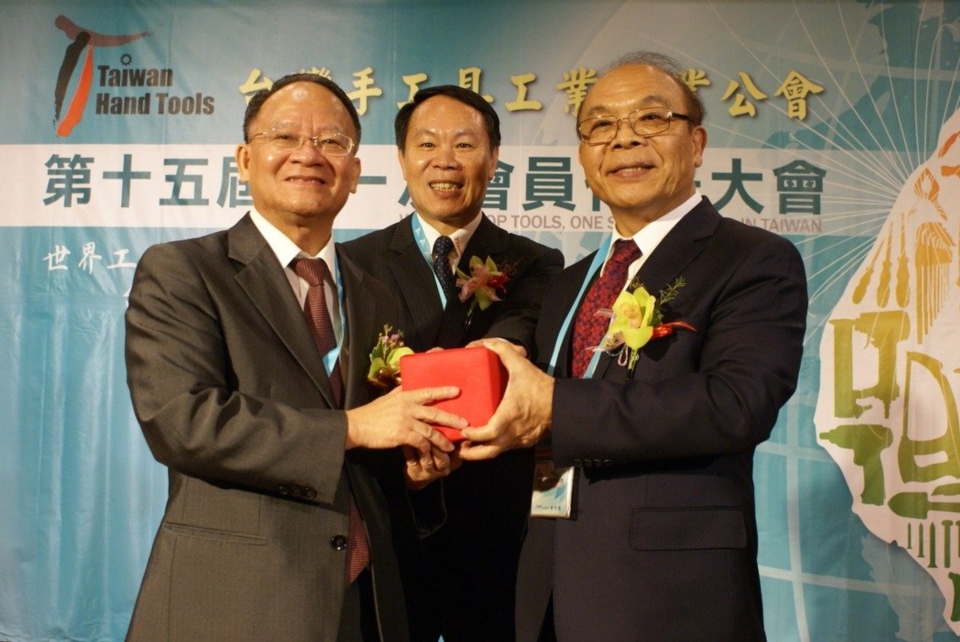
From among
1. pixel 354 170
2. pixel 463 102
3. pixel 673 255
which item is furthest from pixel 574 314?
pixel 463 102

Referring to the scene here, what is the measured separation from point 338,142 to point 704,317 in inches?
37.5

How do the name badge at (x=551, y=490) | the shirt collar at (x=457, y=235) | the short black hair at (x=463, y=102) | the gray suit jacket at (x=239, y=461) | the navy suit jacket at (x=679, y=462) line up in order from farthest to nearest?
the short black hair at (x=463, y=102), the shirt collar at (x=457, y=235), the name badge at (x=551, y=490), the navy suit jacket at (x=679, y=462), the gray suit jacket at (x=239, y=461)

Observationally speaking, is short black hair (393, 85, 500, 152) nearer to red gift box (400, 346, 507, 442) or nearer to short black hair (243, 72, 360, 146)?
short black hair (243, 72, 360, 146)

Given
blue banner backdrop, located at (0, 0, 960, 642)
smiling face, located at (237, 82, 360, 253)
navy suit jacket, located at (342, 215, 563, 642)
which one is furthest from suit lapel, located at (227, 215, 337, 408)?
blue banner backdrop, located at (0, 0, 960, 642)

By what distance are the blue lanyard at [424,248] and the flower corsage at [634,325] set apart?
84 cm

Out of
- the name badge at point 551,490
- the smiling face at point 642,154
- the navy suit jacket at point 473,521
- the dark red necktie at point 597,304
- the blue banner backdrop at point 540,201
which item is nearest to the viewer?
the name badge at point 551,490

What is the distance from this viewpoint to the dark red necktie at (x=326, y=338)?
1914mm

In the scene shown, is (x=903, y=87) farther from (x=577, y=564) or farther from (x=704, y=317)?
(x=577, y=564)

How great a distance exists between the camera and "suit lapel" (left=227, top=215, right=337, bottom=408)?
1895mm

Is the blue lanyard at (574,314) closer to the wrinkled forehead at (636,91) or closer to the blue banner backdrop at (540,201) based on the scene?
the wrinkled forehead at (636,91)

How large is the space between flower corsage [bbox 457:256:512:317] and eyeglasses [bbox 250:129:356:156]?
0.64 meters

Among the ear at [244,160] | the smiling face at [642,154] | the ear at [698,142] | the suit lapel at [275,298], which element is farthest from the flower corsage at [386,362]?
the ear at [698,142]

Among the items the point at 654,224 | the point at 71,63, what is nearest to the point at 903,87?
the point at 654,224

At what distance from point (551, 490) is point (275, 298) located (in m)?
0.74
